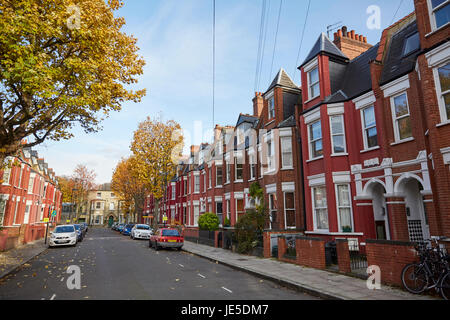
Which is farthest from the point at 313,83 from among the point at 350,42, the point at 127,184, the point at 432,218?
the point at 127,184

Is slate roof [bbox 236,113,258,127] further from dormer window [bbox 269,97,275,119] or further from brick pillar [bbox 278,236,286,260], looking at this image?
brick pillar [bbox 278,236,286,260]

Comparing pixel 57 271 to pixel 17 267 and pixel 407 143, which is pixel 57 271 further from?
A: pixel 407 143

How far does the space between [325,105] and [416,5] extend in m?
5.56

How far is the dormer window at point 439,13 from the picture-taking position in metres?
9.37

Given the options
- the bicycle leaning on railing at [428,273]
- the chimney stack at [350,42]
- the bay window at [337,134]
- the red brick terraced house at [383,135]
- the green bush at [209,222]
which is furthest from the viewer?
the green bush at [209,222]

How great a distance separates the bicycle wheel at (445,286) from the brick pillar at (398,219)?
4.85m

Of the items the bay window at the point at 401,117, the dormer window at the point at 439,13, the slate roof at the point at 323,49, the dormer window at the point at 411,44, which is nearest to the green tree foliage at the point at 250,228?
the bay window at the point at 401,117

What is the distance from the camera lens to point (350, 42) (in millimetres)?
18938

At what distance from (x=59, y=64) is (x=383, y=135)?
46.1 ft

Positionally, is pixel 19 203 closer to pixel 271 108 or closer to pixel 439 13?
pixel 271 108

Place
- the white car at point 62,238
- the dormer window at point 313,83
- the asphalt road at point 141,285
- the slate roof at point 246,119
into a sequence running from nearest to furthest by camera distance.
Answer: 1. the asphalt road at point 141,285
2. the dormer window at point 313,83
3. the white car at point 62,238
4. the slate roof at point 246,119

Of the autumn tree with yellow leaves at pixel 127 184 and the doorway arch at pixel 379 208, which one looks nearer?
the doorway arch at pixel 379 208

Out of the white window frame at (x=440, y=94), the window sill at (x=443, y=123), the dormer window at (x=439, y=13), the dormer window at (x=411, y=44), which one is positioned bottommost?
the window sill at (x=443, y=123)

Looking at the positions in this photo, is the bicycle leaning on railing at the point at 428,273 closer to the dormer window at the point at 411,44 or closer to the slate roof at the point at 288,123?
the dormer window at the point at 411,44
